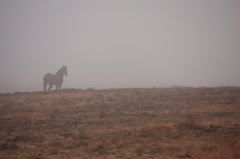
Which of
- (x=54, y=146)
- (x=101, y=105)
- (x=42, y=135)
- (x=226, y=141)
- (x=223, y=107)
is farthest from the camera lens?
(x=101, y=105)

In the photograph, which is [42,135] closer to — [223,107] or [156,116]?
[156,116]

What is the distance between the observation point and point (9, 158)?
23.4 ft

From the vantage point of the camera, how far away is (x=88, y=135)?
10312 millimetres

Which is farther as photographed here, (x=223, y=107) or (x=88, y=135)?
(x=223, y=107)

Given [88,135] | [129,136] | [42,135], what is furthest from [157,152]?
[42,135]

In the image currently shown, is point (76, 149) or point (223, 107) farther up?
point (223, 107)

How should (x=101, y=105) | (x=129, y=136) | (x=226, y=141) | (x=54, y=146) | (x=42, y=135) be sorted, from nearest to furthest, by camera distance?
(x=226, y=141) → (x=54, y=146) → (x=129, y=136) → (x=42, y=135) → (x=101, y=105)

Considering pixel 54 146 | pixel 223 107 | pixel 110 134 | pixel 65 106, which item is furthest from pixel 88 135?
pixel 223 107

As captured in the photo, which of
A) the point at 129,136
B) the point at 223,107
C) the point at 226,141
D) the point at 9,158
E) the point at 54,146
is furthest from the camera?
the point at 223,107

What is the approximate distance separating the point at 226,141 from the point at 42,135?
898 centimetres

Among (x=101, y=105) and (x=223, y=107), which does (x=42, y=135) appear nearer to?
(x=101, y=105)

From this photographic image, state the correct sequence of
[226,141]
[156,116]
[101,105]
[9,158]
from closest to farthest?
[9,158] < [226,141] < [156,116] < [101,105]

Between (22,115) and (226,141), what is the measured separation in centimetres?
1566

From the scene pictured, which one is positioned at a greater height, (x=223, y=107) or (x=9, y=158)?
(x=223, y=107)
